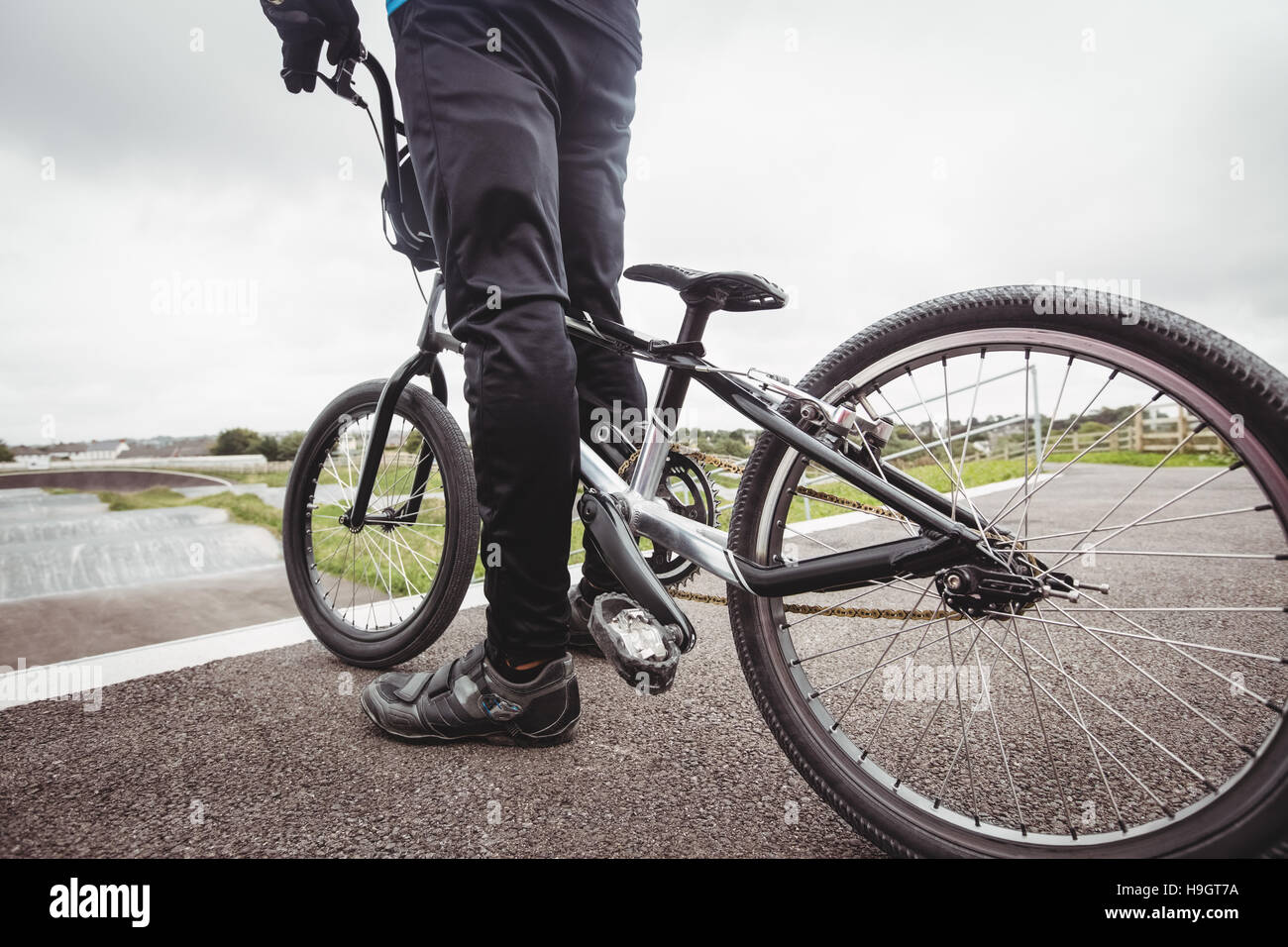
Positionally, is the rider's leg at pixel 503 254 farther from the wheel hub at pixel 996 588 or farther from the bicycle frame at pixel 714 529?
the wheel hub at pixel 996 588

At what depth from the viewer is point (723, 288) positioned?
1.13 m

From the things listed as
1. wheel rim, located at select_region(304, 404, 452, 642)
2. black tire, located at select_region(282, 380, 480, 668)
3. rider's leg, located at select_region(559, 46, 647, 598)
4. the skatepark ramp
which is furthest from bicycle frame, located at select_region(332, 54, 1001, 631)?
the skatepark ramp

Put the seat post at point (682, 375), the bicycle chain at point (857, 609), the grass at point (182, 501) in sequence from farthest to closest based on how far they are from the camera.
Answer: the grass at point (182, 501) < the seat post at point (682, 375) < the bicycle chain at point (857, 609)

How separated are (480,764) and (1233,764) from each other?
1.39 meters

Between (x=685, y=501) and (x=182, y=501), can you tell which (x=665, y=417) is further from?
(x=182, y=501)

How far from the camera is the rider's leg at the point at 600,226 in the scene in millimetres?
1305

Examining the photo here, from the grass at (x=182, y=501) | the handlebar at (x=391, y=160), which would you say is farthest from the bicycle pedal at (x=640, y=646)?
the grass at (x=182, y=501)

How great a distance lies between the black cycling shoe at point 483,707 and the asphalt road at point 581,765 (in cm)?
4

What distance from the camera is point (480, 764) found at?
1.16 m

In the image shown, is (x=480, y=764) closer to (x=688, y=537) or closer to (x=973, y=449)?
(x=688, y=537)

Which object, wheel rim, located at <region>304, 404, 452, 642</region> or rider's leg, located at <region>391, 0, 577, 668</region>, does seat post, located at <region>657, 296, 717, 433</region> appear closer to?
rider's leg, located at <region>391, 0, 577, 668</region>

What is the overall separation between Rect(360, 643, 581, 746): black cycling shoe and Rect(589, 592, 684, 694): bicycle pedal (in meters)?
0.18

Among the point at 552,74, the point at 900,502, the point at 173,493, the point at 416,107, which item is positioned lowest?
the point at 173,493

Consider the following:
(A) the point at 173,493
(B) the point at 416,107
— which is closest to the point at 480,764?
(B) the point at 416,107
